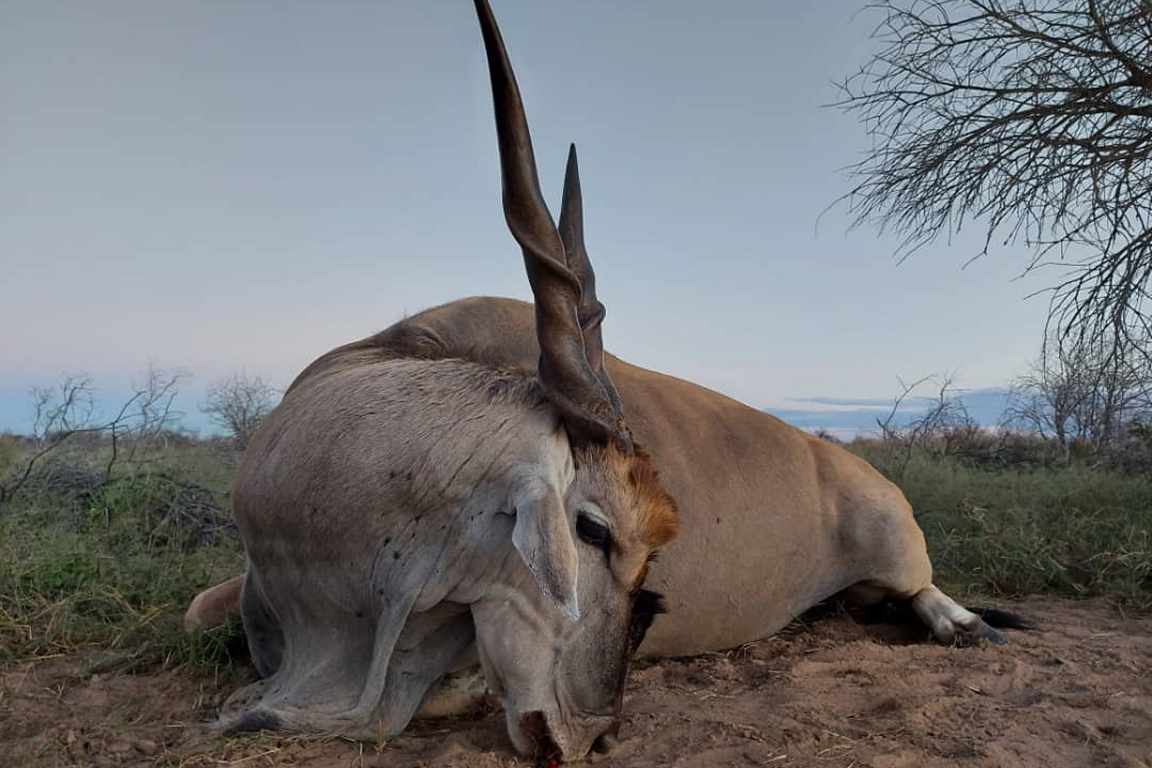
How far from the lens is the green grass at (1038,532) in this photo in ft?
15.9

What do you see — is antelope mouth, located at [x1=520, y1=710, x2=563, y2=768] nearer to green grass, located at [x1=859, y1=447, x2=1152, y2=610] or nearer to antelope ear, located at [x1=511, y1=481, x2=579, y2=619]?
antelope ear, located at [x1=511, y1=481, x2=579, y2=619]

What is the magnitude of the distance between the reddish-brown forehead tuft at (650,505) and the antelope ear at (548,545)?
29 centimetres

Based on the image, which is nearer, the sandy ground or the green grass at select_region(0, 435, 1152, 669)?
the sandy ground

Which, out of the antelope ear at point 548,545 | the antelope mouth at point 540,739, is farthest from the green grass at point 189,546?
the antelope ear at point 548,545

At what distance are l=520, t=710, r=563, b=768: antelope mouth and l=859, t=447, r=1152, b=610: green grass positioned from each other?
3.26 metres

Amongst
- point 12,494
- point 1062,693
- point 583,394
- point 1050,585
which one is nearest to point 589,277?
point 583,394

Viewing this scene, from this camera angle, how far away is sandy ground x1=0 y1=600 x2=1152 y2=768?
2.32m

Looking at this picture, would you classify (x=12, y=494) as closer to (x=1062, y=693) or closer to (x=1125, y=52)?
(x=1062, y=693)

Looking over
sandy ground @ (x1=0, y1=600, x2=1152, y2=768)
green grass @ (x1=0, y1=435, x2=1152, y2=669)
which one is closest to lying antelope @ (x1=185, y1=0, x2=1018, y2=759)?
sandy ground @ (x1=0, y1=600, x2=1152, y2=768)

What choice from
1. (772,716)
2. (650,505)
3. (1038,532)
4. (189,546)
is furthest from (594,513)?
(1038,532)

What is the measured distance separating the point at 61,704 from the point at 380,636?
1161 millimetres

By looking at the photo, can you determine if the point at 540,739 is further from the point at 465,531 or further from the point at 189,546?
the point at 189,546

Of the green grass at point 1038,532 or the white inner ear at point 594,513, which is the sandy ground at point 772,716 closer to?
the white inner ear at point 594,513

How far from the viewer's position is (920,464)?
25.5 ft
